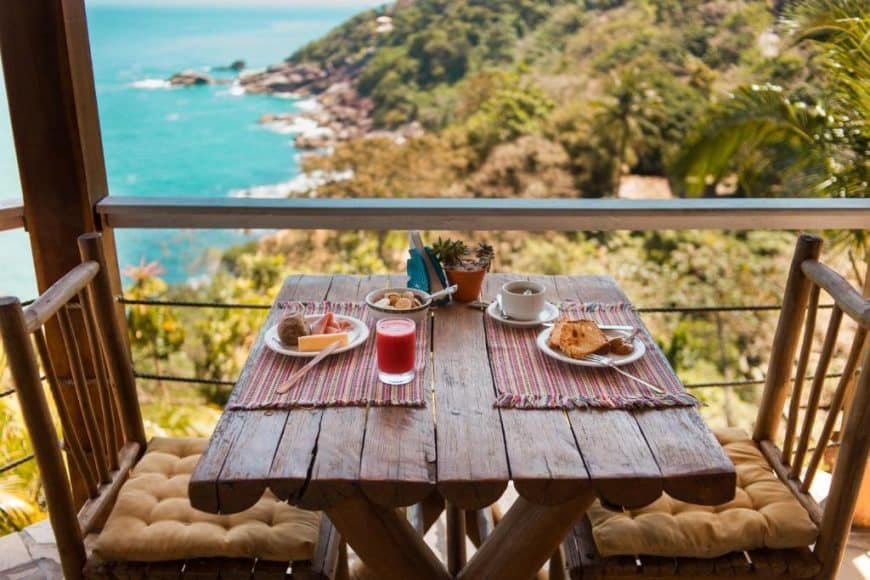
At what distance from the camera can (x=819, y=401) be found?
66.3 inches

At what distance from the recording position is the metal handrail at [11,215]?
2.05 m

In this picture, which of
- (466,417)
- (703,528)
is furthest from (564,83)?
(466,417)

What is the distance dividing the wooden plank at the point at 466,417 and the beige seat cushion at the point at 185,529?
37 centimetres

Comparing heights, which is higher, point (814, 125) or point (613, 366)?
point (613, 366)

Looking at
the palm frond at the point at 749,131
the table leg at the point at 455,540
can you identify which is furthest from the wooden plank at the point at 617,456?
the palm frond at the point at 749,131

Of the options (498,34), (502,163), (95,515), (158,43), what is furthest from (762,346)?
(158,43)

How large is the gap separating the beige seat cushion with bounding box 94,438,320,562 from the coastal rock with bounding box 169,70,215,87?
1611cm

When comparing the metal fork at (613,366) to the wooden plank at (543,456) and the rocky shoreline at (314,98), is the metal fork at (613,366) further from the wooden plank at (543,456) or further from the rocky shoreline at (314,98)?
the rocky shoreline at (314,98)

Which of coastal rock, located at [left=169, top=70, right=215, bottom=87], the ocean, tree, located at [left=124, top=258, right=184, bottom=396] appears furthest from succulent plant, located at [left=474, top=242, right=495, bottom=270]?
coastal rock, located at [left=169, top=70, right=215, bottom=87]

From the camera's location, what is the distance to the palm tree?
5637 mm

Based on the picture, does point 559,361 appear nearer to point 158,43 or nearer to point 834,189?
point 834,189

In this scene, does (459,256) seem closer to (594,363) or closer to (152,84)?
(594,363)

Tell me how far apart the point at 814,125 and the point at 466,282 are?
21.2ft

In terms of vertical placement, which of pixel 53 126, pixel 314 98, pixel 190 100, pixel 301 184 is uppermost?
pixel 53 126
